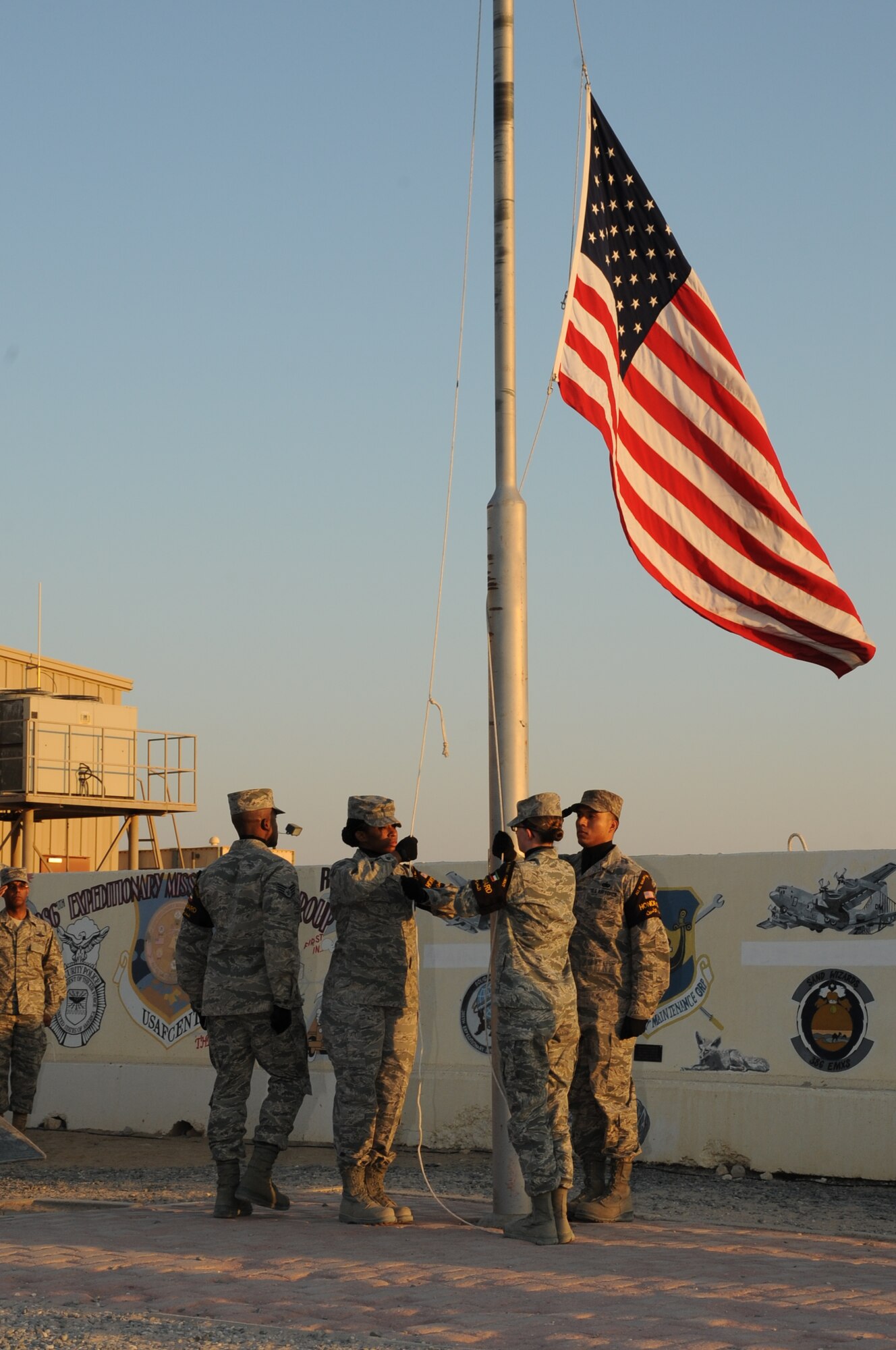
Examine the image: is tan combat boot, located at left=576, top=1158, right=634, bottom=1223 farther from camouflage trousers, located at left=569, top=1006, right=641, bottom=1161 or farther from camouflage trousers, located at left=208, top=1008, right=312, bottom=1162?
camouflage trousers, located at left=208, top=1008, right=312, bottom=1162

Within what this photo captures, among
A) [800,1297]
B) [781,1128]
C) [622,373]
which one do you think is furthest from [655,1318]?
[622,373]

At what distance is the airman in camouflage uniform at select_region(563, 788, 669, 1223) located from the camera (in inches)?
308

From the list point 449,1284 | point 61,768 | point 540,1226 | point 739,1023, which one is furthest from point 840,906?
point 61,768

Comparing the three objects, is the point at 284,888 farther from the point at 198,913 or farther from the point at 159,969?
the point at 159,969

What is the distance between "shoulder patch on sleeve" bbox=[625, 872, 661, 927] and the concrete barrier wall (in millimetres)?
1705

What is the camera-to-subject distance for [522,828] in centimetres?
749

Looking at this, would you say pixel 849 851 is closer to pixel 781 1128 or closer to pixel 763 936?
Result: pixel 763 936

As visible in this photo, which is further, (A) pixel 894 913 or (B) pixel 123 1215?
(A) pixel 894 913

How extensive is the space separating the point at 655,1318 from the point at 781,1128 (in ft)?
14.9

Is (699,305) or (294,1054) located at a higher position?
(699,305)

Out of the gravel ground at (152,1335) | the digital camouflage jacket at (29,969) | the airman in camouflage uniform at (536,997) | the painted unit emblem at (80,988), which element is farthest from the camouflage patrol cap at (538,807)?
the painted unit emblem at (80,988)

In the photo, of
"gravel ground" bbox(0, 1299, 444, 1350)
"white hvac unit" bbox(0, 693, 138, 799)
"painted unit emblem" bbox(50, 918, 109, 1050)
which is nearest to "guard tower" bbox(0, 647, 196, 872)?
"white hvac unit" bbox(0, 693, 138, 799)

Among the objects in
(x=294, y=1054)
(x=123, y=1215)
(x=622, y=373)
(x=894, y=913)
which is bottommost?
(x=123, y=1215)

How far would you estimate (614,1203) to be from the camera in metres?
7.78
